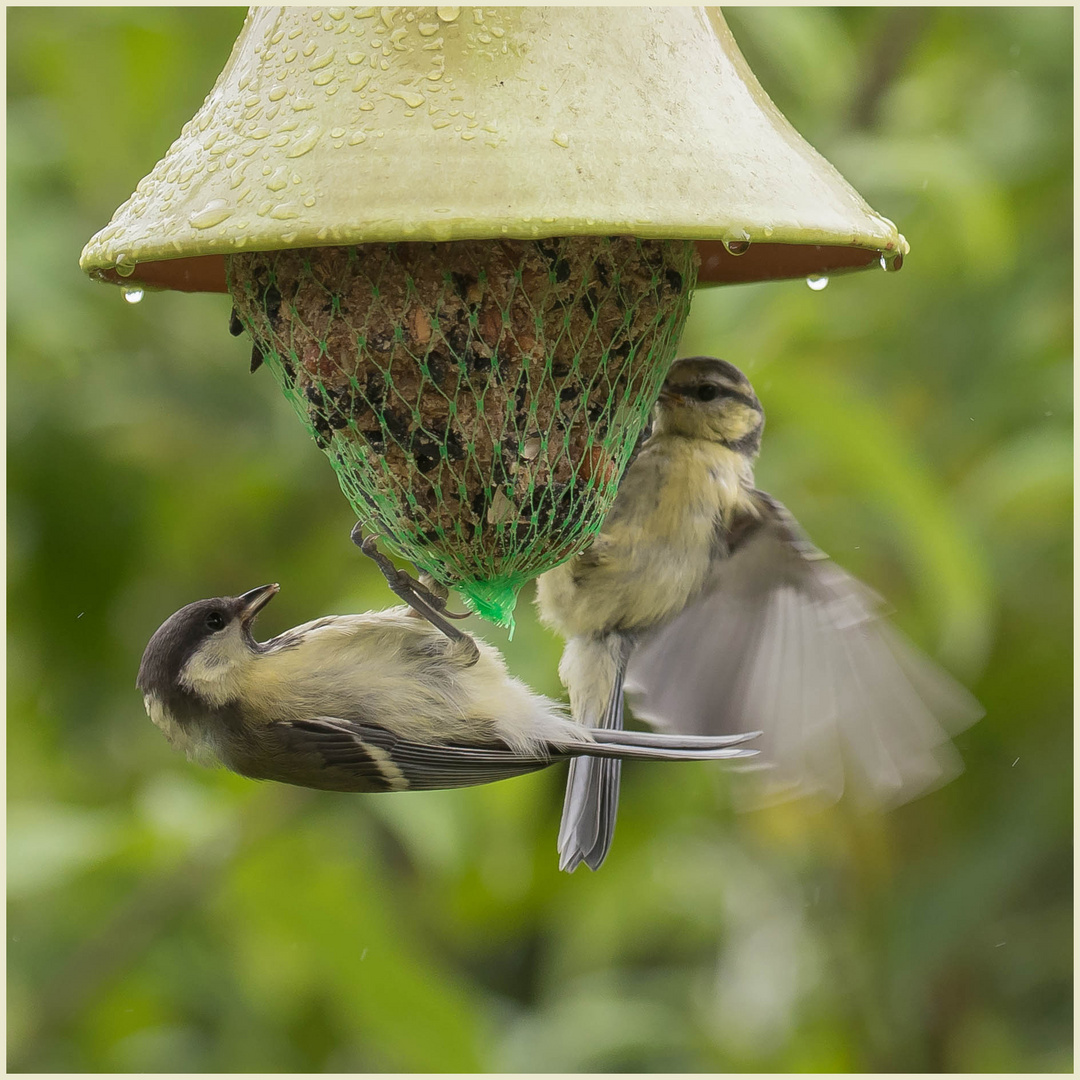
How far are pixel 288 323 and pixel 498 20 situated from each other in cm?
45

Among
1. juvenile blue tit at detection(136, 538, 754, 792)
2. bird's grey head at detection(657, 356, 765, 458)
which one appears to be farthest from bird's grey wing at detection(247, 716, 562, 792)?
bird's grey head at detection(657, 356, 765, 458)

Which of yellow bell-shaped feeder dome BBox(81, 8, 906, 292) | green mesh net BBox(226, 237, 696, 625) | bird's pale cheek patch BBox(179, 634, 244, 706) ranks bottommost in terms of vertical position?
bird's pale cheek patch BBox(179, 634, 244, 706)

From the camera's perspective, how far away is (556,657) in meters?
2.88

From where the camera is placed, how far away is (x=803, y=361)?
3352 mm

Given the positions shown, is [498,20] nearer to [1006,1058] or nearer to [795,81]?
[795,81]

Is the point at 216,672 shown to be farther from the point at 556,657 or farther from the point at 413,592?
the point at 556,657

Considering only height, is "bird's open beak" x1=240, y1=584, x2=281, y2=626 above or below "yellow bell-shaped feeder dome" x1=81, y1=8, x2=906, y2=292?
below

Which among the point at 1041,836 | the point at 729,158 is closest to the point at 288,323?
the point at 729,158

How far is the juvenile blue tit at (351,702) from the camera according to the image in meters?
2.02

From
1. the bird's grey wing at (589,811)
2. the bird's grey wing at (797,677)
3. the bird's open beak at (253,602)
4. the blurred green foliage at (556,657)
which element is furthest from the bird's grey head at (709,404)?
the bird's open beak at (253,602)

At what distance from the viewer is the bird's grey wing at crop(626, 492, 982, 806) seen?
7.06 feet

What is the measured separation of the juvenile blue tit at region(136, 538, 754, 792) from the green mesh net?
0.25 metres

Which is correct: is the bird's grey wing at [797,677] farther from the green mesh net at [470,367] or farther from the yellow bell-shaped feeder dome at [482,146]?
the yellow bell-shaped feeder dome at [482,146]

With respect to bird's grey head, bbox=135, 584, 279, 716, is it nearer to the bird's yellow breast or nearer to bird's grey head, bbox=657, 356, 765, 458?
the bird's yellow breast
